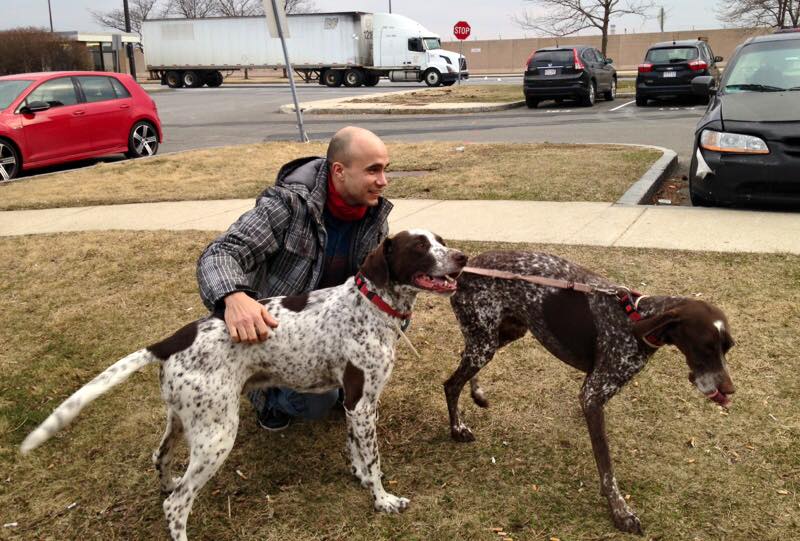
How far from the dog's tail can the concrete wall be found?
55314 mm

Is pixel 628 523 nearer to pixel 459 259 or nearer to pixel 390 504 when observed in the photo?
pixel 390 504

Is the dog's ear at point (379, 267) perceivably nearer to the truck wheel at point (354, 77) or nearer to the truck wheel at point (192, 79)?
the truck wheel at point (354, 77)

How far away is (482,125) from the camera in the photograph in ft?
56.5

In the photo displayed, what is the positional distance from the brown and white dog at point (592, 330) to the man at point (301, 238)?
2.03ft

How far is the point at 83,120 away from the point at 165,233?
6.06m

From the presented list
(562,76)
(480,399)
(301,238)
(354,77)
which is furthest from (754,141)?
Answer: (354,77)

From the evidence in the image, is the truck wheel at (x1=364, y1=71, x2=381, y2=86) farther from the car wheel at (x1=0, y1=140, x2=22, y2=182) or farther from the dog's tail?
the dog's tail

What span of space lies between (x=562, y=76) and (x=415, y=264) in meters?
19.2

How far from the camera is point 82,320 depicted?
5301 mm

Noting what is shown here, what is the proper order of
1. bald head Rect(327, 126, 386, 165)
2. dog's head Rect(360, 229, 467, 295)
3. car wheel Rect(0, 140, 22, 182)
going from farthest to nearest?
car wheel Rect(0, 140, 22, 182), bald head Rect(327, 126, 386, 165), dog's head Rect(360, 229, 467, 295)

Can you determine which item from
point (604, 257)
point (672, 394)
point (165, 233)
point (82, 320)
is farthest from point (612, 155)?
point (82, 320)

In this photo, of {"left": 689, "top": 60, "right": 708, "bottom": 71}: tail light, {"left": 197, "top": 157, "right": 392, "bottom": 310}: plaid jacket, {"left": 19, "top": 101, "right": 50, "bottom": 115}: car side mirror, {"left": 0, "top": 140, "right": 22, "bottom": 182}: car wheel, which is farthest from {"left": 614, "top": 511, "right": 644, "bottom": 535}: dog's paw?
{"left": 689, "top": 60, "right": 708, "bottom": 71}: tail light

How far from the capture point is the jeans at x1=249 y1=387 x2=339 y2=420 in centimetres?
367

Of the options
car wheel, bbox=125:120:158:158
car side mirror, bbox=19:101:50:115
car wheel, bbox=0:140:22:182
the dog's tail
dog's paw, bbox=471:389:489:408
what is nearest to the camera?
the dog's tail
